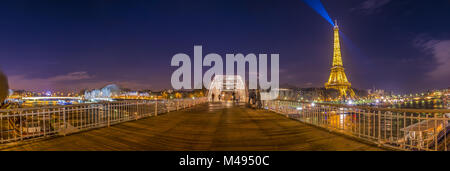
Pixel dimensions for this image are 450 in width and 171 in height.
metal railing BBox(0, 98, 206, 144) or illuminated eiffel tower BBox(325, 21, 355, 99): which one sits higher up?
illuminated eiffel tower BBox(325, 21, 355, 99)

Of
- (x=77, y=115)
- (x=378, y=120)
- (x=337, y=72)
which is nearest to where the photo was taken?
(x=378, y=120)

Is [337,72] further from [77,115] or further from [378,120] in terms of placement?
[77,115]

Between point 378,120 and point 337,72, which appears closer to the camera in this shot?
point 378,120

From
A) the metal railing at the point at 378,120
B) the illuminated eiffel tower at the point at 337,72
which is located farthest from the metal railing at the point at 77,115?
the illuminated eiffel tower at the point at 337,72

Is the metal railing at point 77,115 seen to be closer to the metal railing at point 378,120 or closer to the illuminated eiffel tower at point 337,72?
the metal railing at point 378,120

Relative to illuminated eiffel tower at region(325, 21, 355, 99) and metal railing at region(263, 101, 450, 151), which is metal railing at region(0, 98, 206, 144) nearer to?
metal railing at region(263, 101, 450, 151)

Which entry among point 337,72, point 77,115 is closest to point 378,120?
point 77,115

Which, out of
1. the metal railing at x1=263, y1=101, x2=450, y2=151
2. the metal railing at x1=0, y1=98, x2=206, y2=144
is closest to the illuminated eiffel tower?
the metal railing at x1=263, y1=101, x2=450, y2=151

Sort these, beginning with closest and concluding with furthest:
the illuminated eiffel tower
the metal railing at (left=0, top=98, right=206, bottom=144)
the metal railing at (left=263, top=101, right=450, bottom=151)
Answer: the metal railing at (left=263, top=101, right=450, bottom=151) < the metal railing at (left=0, top=98, right=206, bottom=144) < the illuminated eiffel tower

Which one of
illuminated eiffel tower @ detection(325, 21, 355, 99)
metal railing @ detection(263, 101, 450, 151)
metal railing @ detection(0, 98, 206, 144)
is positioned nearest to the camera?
metal railing @ detection(263, 101, 450, 151)
